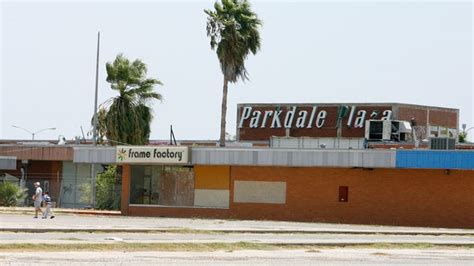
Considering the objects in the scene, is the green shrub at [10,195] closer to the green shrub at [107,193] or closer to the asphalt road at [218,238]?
the green shrub at [107,193]

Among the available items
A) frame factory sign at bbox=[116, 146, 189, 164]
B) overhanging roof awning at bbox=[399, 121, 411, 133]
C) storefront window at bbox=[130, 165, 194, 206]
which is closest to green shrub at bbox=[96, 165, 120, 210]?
storefront window at bbox=[130, 165, 194, 206]

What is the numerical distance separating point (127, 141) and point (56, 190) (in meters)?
5.25

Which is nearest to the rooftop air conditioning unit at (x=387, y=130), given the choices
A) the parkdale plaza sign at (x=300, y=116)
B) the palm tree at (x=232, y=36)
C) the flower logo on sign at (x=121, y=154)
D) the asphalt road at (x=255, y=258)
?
the parkdale plaza sign at (x=300, y=116)

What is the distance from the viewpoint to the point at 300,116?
6975cm

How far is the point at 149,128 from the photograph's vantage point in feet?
212

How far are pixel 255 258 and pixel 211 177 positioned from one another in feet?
84.9

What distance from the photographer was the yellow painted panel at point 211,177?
5112cm

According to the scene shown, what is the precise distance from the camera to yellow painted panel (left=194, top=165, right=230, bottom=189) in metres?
51.1

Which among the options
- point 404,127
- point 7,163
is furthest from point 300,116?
point 7,163

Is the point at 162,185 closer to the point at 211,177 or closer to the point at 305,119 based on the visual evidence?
the point at 211,177

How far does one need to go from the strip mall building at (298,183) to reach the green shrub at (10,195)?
6804 millimetres

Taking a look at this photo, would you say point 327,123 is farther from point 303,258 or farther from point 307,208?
point 303,258

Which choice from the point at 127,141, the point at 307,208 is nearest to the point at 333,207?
the point at 307,208

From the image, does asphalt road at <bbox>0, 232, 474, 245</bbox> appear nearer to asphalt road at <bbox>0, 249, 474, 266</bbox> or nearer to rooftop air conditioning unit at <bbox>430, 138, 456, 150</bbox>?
asphalt road at <bbox>0, 249, 474, 266</bbox>
